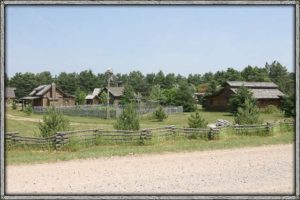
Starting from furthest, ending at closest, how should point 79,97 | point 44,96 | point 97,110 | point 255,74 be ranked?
point 79,97 < point 255,74 < point 44,96 < point 97,110

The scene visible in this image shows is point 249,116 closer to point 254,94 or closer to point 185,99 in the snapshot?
point 254,94

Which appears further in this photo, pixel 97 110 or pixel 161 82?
pixel 161 82

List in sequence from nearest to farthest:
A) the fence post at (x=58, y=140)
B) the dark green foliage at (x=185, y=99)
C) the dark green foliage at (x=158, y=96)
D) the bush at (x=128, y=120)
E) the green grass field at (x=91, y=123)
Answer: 1. the fence post at (x=58, y=140)
2. the bush at (x=128, y=120)
3. the green grass field at (x=91, y=123)
4. the dark green foliage at (x=185, y=99)
5. the dark green foliage at (x=158, y=96)

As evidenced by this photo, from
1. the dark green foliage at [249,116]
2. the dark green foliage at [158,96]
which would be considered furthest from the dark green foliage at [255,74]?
the dark green foliage at [249,116]

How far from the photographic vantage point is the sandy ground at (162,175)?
793 cm

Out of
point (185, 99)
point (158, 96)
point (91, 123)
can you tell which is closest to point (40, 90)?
point (158, 96)

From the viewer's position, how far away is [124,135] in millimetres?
16922

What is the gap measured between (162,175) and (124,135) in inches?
290

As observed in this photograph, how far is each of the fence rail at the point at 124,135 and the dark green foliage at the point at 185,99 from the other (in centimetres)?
3669

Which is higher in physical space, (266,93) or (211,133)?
(266,93)

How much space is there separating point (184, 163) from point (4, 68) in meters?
7.45

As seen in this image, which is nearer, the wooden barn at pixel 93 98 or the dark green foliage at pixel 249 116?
the dark green foliage at pixel 249 116

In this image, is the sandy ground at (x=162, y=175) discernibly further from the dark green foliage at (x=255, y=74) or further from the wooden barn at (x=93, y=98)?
the wooden barn at (x=93, y=98)

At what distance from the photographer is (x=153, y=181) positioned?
8945mm
